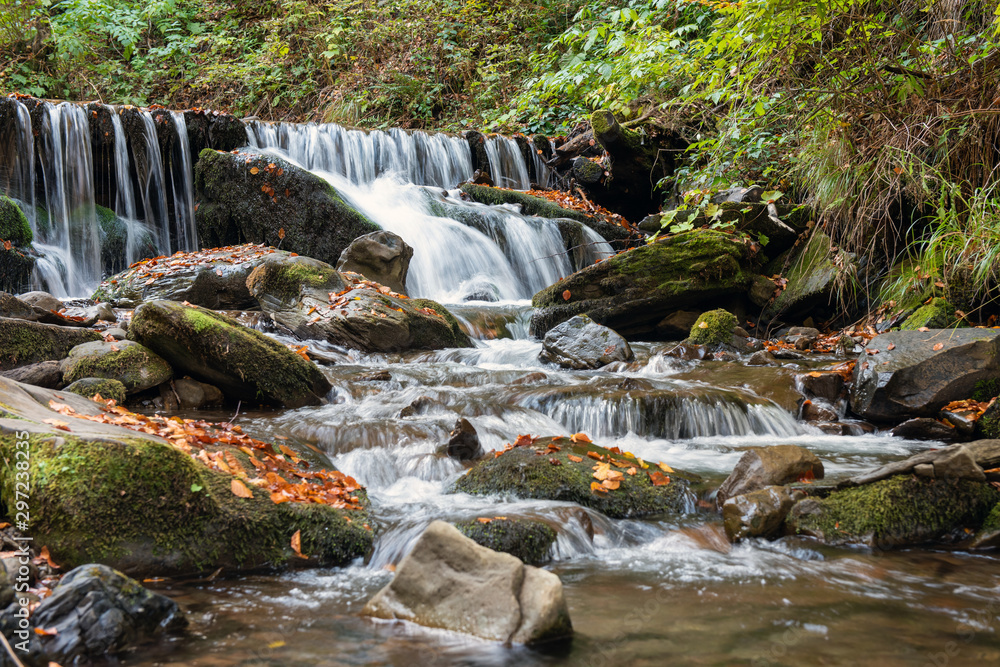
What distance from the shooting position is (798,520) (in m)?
3.79

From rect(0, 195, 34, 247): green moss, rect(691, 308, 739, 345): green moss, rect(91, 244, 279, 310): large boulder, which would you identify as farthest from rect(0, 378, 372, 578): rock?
rect(0, 195, 34, 247): green moss

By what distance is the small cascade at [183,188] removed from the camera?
12297 mm

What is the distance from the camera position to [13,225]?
32.0 feet

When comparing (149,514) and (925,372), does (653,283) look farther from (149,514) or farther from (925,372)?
(149,514)

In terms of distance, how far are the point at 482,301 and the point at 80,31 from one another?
14.8 meters

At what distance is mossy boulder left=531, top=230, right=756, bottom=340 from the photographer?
9.30m

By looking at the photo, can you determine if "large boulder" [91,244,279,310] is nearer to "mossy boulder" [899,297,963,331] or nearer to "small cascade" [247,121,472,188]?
"small cascade" [247,121,472,188]

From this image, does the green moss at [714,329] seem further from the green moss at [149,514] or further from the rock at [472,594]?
the rock at [472,594]

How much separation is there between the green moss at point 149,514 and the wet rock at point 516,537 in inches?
25.2

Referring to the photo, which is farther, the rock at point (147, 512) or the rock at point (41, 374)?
the rock at point (41, 374)

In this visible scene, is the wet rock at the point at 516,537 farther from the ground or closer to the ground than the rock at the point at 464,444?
closer to the ground

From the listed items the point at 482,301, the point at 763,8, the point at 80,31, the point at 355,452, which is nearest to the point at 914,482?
the point at 355,452

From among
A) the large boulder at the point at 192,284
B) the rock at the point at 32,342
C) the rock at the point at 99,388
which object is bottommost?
the rock at the point at 99,388

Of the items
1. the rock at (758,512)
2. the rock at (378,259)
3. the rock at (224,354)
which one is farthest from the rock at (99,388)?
the rock at (378,259)
